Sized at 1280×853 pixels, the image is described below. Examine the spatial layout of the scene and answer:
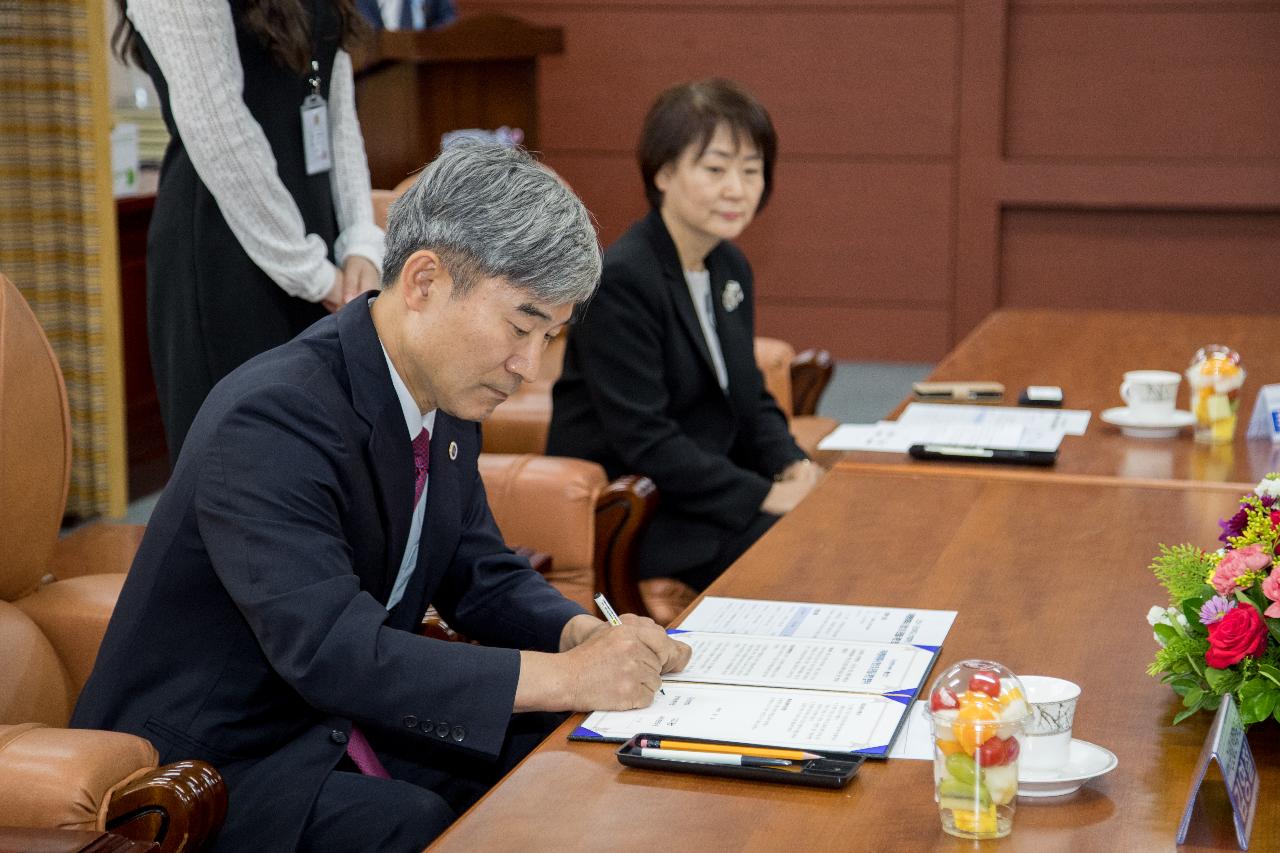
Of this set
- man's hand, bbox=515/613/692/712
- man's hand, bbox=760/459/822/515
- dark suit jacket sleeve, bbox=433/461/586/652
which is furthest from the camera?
man's hand, bbox=760/459/822/515

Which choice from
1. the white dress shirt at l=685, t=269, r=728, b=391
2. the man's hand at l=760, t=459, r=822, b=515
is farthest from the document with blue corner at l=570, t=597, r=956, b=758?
the white dress shirt at l=685, t=269, r=728, b=391

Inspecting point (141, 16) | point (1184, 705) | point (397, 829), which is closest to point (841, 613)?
point (1184, 705)

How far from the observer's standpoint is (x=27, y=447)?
192cm

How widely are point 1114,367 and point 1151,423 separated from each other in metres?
0.65

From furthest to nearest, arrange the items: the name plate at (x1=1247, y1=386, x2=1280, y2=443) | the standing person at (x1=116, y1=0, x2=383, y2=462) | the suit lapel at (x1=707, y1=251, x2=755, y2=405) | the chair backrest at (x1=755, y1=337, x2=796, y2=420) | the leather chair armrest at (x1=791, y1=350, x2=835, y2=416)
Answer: the chair backrest at (x1=755, y1=337, x2=796, y2=420) → the leather chair armrest at (x1=791, y1=350, x2=835, y2=416) → the suit lapel at (x1=707, y1=251, x2=755, y2=405) → the name plate at (x1=1247, y1=386, x2=1280, y2=443) → the standing person at (x1=116, y1=0, x2=383, y2=462)

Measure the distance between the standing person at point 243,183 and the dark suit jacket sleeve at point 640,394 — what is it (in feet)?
1.53

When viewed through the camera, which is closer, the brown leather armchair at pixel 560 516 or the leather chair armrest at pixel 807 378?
the brown leather armchair at pixel 560 516

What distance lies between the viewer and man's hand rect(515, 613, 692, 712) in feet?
5.25

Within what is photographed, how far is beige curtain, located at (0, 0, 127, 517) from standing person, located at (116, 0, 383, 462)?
175 centimetres

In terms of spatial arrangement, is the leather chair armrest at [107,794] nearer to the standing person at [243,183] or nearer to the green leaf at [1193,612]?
the green leaf at [1193,612]

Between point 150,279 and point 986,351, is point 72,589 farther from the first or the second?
point 986,351

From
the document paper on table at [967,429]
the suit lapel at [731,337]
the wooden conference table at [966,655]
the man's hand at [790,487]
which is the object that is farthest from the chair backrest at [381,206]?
the wooden conference table at [966,655]

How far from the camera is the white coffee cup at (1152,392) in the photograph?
2.88 m

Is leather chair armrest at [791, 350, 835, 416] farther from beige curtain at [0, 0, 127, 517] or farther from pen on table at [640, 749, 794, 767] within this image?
pen on table at [640, 749, 794, 767]
